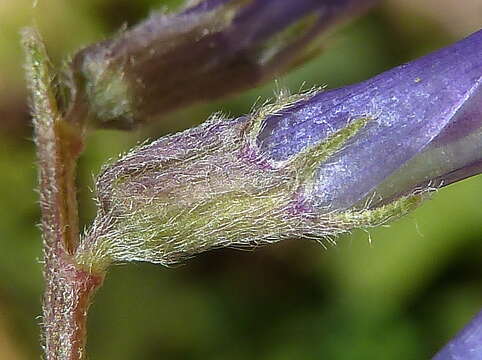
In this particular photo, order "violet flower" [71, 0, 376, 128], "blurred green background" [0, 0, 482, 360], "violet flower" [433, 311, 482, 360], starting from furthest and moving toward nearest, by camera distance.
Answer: "blurred green background" [0, 0, 482, 360], "violet flower" [71, 0, 376, 128], "violet flower" [433, 311, 482, 360]

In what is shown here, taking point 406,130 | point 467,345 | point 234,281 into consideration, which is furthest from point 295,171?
point 234,281

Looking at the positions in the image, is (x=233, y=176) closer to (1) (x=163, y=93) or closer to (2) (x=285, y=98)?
(2) (x=285, y=98)

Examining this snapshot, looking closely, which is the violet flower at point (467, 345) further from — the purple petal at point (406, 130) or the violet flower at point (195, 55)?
the violet flower at point (195, 55)

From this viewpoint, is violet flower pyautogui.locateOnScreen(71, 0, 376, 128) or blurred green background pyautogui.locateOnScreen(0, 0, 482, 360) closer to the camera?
violet flower pyautogui.locateOnScreen(71, 0, 376, 128)

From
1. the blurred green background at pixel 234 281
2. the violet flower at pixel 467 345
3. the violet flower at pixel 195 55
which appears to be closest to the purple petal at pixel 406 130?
the violet flower at pixel 467 345

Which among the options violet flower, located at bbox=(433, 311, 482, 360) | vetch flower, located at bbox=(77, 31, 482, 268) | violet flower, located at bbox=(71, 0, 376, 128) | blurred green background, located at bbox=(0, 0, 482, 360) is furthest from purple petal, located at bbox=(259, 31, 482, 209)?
blurred green background, located at bbox=(0, 0, 482, 360)

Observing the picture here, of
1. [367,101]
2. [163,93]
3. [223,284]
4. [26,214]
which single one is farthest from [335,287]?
[367,101]

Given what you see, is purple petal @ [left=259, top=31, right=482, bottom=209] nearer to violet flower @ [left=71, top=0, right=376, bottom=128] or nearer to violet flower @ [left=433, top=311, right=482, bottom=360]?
violet flower @ [left=433, top=311, right=482, bottom=360]

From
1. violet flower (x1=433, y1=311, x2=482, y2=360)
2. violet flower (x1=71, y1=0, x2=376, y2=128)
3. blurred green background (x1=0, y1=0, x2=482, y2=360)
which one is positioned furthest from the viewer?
blurred green background (x1=0, y1=0, x2=482, y2=360)
